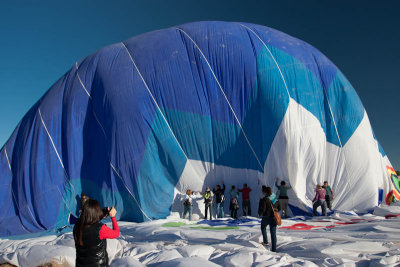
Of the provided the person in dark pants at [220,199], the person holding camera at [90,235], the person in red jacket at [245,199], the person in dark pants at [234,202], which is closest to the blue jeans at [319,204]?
the person in red jacket at [245,199]

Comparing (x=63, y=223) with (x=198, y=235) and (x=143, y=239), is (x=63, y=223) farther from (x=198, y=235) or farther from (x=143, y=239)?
(x=198, y=235)

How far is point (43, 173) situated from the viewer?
10078 mm

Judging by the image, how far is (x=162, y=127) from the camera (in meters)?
10.1

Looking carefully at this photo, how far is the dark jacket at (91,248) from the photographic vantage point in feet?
8.39

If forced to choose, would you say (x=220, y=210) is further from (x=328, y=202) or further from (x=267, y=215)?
(x=267, y=215)

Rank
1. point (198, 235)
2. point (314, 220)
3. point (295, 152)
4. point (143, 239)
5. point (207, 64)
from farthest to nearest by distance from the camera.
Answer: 1. point (207, 64)
2. point (295, 152)
3. point (314, 220)
4. point (143, 239)
5. point (198, 235)

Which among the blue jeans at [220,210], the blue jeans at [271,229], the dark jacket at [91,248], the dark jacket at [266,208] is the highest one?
the dark jacket at [91,248]

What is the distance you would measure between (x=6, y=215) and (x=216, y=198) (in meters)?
6.71

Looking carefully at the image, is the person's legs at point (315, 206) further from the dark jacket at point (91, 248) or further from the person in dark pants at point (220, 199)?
the dark jacket at point (91, 248)

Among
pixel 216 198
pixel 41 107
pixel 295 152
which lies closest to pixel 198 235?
pixel 216 198

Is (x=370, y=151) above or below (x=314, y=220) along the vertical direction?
above

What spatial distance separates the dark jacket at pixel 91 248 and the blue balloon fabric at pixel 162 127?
7207mm

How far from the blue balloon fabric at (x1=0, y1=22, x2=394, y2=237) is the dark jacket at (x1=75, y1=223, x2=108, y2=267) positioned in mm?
7207

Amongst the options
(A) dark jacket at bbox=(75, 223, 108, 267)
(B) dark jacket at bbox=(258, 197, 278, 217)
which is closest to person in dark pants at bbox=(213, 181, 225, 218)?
(B) dark jacket at bbox=(258, 197, 278, 217)
